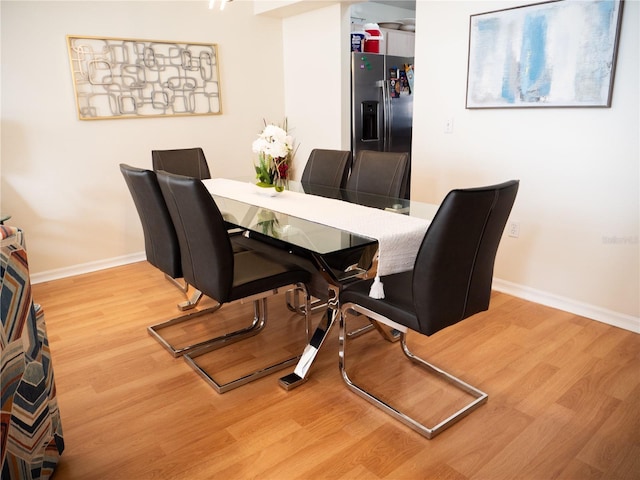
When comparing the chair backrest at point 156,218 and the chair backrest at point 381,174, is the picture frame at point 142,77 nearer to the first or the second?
the chair backrest at point 156,218

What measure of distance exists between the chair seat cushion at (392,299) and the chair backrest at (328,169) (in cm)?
123

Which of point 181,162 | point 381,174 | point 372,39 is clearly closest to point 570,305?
point 381,174

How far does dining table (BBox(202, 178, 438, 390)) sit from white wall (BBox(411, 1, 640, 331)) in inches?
36.2

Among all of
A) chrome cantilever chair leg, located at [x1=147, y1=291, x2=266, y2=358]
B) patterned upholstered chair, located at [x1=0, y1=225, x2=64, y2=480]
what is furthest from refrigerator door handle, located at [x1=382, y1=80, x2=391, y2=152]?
patterned upholstered chair, located at [x1=0, y1=225, x2=64, y2=480]

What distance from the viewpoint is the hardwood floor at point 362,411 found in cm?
181

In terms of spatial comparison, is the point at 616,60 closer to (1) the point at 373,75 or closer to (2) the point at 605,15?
(2) the point at 605,15

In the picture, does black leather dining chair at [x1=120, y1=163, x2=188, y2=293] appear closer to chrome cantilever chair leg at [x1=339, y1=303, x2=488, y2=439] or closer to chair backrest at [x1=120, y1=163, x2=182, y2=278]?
chair backrest at [x1=120, y1=163, x2=182, y2=278]

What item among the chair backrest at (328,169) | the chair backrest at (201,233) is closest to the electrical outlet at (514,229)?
the chair backrest at (328,169)

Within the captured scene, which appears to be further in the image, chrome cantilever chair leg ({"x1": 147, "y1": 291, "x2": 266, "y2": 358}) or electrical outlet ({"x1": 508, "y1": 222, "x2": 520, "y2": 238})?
electrical outlet ({"x1": 508, "y1": 222, "x2": 520, "y2": 238})

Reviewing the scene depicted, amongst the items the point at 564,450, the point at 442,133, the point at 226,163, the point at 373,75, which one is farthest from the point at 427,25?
the point at 564,450

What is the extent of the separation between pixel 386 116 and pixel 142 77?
2233mm

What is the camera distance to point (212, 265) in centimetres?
214

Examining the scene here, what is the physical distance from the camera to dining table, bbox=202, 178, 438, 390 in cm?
205

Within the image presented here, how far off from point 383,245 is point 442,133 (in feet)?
6.16
